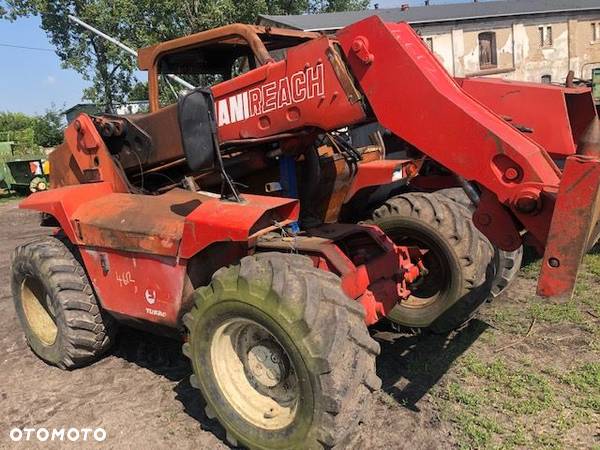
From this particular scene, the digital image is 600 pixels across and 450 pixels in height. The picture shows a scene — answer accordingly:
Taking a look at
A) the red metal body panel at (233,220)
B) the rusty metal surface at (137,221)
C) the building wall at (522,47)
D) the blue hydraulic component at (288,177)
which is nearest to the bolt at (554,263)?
the red metal body panel at (233,220)

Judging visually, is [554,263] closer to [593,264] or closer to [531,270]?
[531,270]

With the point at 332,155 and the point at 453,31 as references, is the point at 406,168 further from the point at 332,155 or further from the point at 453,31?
the point at 453,31

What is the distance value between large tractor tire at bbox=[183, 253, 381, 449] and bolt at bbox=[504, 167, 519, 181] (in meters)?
0.95

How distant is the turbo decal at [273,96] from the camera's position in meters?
3.16

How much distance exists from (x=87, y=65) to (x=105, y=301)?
3212 cm

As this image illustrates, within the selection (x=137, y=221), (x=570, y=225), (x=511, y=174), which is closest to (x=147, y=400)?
(x=137, y=221)

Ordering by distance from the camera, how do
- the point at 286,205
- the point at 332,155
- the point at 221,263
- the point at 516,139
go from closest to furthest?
the point at 516,139
the point at 286,205
the point at 221,263
the point at 332,155

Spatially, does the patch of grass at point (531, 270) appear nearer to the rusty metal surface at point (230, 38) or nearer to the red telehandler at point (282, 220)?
the red telehandler at point (282, 220)

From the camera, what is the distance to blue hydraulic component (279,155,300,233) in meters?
3.89

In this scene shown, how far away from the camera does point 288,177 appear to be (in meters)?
3.93

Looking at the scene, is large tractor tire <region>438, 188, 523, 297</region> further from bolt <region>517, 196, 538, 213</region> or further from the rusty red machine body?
bolt <region>517, 196, 538, 213</region>

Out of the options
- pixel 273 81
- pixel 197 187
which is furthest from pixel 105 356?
→ pixel 273 81

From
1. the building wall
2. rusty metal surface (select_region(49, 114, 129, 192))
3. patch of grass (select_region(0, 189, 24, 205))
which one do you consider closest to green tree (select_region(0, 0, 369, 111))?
patch of grass (select_region(0, 189, 24, 205))

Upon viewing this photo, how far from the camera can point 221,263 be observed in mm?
3436
